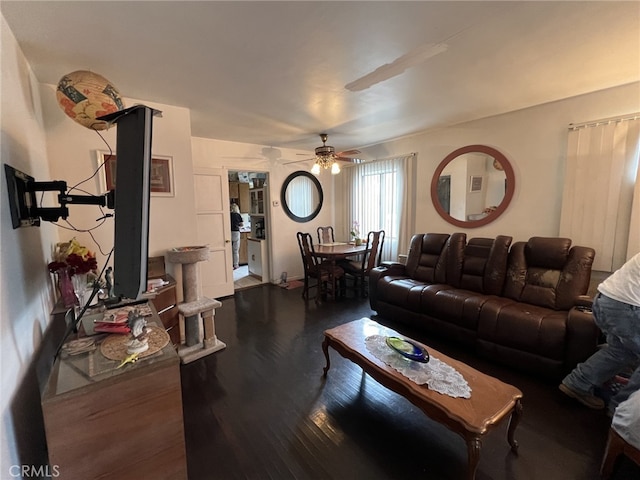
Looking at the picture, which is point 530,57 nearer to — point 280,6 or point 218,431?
point 280,6

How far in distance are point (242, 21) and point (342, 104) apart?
152 cm

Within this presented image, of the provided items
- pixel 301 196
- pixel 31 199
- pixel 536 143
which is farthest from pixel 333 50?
pixel 301 196

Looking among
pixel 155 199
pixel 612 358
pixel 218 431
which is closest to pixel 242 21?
pixel 155 199

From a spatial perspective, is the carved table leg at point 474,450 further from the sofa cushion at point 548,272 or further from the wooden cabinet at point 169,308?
the wooden cabinet at point 169,308

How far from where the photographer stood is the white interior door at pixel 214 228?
4141 millimetres

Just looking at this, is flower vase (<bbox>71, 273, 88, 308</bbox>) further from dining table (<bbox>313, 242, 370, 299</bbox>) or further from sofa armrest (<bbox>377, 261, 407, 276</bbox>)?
sofa armrest (<bbox>377, 261, 407, 276</bbox>)

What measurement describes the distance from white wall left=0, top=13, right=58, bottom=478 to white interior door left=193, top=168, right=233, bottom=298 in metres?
2.15

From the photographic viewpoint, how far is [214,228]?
169 inches

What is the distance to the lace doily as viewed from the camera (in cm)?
152

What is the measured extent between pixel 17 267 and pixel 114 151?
1804mm

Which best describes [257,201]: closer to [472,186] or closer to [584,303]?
[472,186]

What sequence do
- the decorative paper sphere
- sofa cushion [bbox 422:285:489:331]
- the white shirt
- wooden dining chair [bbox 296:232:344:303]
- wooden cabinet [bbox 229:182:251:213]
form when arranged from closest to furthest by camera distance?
1. the decorative paper sphere
2. the white shirt
3. sofa cushion [bbox 422:285:489:331]
4. wooden dining chair [bbox 296:232:344:303]
5. wooden cabinet [bbox 229:182:251:213]

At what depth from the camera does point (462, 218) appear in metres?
3.78

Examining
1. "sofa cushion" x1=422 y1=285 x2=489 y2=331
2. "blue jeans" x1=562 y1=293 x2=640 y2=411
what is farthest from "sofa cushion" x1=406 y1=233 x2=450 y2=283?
"blue jeans" x1=562 y1=293 x2=640 y2=411
